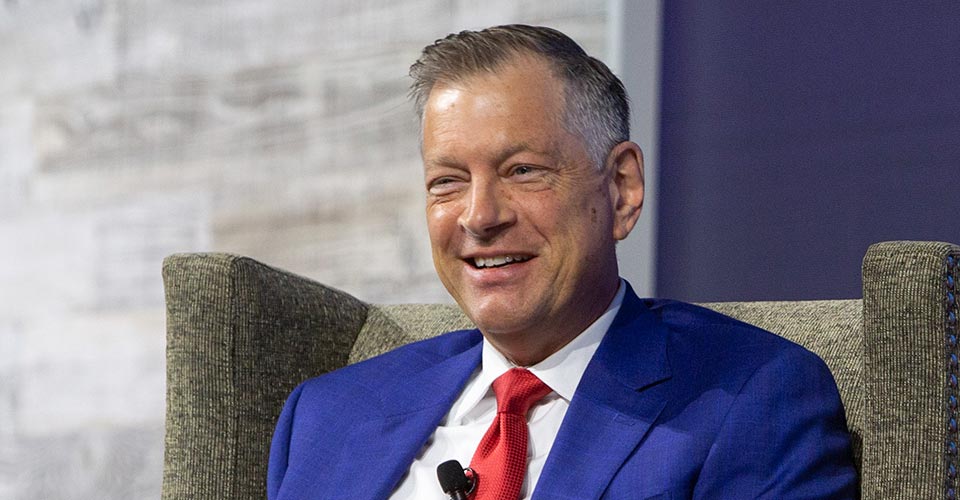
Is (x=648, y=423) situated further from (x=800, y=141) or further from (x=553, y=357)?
(x=800, y=141)

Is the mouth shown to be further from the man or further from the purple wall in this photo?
the purple wall

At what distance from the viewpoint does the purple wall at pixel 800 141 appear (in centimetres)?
235

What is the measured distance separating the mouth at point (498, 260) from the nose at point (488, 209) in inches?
1.6

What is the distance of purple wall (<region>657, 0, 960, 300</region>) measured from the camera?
235 centimetres

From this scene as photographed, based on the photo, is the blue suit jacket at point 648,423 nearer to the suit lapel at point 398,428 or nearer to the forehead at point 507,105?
the suit lapel at point 398,428

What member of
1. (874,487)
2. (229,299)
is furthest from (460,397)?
(874,487)

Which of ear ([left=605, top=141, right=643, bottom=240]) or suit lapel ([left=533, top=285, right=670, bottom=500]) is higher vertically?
ear ([left=605, top=141, right=643, bottom=240])

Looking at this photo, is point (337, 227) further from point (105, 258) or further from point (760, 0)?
point (760, 0)

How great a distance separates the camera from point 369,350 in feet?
6.71

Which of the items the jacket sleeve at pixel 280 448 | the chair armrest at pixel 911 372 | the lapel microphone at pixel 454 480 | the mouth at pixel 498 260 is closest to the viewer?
the chair armrest at pixel 911 372

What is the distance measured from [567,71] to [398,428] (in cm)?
59

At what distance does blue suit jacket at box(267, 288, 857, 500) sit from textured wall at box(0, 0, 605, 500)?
3.33 ft

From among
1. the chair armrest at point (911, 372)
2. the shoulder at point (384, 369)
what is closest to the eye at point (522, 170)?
the shoulder at point (384, 369)

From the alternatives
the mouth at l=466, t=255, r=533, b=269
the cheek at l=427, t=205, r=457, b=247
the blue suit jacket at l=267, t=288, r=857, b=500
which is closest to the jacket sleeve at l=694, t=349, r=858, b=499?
the blue suit jacket at l=267, t=288, r=857, b=500
